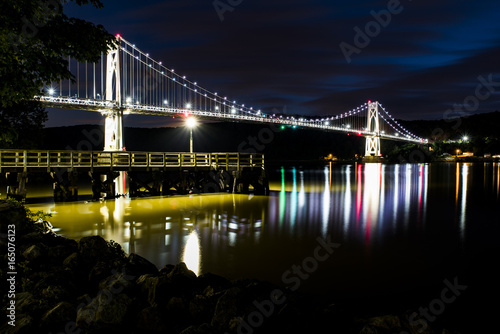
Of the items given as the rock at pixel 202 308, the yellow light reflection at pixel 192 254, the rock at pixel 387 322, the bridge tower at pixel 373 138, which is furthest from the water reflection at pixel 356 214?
the bridge tower at pixel 373 138

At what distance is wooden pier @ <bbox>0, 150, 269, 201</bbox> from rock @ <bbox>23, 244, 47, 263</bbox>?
1435 centimetres

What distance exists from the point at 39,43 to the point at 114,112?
173 feet

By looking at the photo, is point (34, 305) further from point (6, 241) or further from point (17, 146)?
point (17, 146)

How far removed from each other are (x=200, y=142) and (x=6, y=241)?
162904 millimetres

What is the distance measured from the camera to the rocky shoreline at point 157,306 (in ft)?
18.1

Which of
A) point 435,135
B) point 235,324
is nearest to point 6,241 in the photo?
point 235,324

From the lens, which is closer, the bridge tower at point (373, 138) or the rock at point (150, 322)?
the rock at point (150, 322)

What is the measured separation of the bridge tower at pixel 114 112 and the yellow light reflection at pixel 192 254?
46.7 m

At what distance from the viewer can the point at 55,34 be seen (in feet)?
27.8

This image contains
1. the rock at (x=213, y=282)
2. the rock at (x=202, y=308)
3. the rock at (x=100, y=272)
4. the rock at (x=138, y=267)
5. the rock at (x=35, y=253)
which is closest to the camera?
the rock at (x=202, y=308)

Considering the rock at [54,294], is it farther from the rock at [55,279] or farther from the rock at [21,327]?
the rock at [21,327]

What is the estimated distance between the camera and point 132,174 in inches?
941

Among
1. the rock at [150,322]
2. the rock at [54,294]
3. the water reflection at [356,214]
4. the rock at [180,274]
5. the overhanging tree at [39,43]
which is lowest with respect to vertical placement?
the water reflection at [356,214]

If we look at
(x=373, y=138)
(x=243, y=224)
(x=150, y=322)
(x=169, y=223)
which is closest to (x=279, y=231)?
(x=243, y=224)
